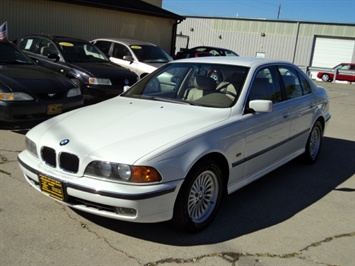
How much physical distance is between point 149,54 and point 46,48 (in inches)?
124

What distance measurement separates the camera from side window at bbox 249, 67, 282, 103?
14.2 ft

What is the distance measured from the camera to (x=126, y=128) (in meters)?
3.51

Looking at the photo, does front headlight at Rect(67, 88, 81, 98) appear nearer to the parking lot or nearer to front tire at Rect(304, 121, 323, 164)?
the parking lot

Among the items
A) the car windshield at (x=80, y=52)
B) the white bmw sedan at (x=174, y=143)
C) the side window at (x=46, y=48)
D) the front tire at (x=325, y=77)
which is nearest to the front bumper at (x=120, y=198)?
the white bmw sedan at (x=174, y=143)

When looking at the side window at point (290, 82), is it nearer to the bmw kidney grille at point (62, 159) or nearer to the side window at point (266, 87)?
the side window at point (266, 87)

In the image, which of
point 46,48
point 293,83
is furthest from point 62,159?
point 46,48

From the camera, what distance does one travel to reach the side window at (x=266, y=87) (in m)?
A: 4.33

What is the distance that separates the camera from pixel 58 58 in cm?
868

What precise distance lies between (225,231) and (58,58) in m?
6.45

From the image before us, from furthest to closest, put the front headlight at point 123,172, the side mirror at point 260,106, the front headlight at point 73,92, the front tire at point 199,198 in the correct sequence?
the front headlight at point 73,92, the side mirror at point 260,106, the front tire at point 199,198, the front headlight at point 123,172

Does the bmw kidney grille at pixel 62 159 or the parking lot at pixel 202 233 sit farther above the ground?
the bmw kidney grille at pixel 62 159

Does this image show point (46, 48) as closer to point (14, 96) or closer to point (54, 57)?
point (54, 57)

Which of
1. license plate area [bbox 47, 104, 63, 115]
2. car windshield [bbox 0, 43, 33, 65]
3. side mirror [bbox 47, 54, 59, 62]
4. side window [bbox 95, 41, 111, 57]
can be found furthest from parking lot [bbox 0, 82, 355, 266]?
side window [bbox 95, 41, 111, 57]

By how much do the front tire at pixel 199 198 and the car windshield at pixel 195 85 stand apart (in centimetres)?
81
